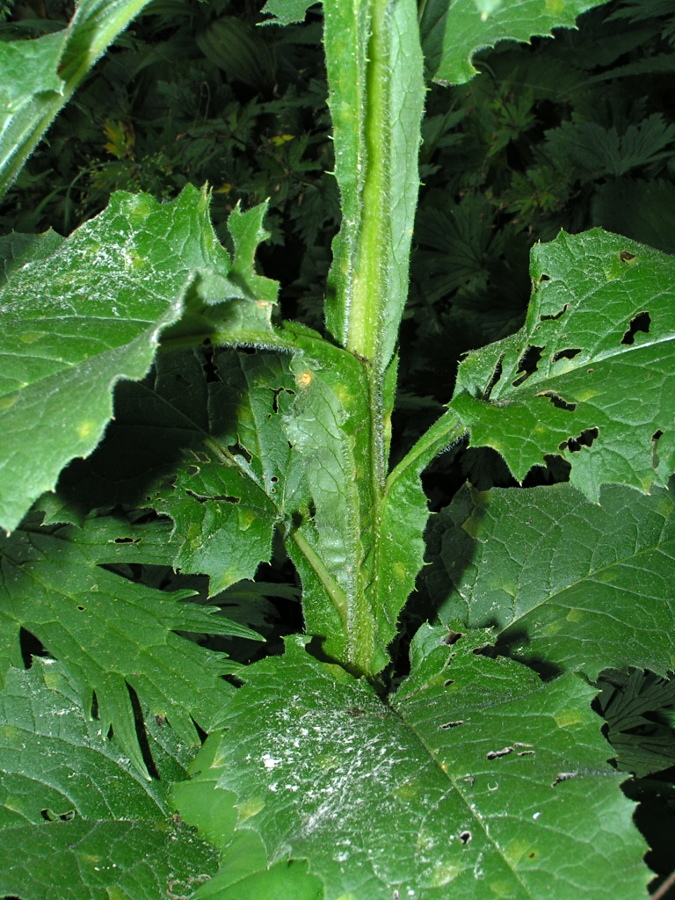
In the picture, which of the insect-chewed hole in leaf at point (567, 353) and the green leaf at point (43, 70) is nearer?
the green leaf at point (43, 70)

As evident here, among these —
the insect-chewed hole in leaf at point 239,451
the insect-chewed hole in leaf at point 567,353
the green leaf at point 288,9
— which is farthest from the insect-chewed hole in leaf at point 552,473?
the green leaf at point 288,9

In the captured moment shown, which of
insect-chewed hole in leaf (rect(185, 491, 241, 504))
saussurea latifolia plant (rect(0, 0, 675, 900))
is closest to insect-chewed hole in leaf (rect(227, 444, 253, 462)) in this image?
saussurea latifolia plant (rect(0, 0, 675, 900))

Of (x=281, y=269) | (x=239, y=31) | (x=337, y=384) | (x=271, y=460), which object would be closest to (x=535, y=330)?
(x=337, y=384)

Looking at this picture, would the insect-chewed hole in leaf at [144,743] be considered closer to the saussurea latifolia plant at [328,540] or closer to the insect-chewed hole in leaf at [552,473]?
the saussurea latifolia plant at [328,540]

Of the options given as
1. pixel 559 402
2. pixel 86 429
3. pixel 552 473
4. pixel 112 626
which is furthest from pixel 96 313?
pixel 552 473

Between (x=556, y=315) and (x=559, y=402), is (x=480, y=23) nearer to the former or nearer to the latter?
(x=556, y=315)

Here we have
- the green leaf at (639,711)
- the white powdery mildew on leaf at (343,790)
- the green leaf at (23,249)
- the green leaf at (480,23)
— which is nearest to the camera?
the white powdery mildew on leaf at (343,790)

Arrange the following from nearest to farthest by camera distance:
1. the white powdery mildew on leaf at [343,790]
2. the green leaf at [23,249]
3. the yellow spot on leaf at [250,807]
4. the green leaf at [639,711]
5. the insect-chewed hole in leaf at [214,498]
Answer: the white powdery mildew on leaf at [343,790] → the yellow spot on leaf at [250,807] → the insect-chewed hole in leaf at [214,498] → the green leaf at [23,249] → the green leaf at [639,711]
